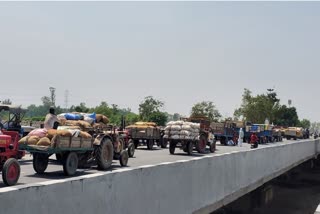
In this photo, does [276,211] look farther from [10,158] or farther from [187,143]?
[10,158]

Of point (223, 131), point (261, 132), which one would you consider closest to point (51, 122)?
point (223, 131)

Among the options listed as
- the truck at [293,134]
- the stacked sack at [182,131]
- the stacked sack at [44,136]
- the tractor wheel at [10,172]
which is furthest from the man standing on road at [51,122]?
the truck at [293,134]

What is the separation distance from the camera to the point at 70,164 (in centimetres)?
1401

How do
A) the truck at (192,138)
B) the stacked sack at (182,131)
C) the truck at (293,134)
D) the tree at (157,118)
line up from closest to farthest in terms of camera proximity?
the stacked sack at (182,131), the truck at (192,138), the truck at (293,134), the tree at (157,118)

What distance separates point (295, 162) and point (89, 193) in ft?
80.6

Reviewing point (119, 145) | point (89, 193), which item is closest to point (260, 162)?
point (119, 145)

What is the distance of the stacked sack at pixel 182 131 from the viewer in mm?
24859

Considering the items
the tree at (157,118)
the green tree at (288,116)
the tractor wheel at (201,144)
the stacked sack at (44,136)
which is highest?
the green tree at (288,116)

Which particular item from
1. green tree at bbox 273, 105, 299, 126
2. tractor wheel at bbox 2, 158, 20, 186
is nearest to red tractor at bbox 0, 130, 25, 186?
tractor wheel at bbox 2, 158, 20, 186

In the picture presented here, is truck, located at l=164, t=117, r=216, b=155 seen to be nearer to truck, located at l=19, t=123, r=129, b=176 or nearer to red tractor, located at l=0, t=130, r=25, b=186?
truck, located at l=19, t=123, r=129, b=176

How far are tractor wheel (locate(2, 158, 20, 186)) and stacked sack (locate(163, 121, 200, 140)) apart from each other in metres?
14.2

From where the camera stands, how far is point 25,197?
533 centimetres

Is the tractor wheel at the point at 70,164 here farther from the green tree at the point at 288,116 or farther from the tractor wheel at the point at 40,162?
the green tree at the point at 288,116

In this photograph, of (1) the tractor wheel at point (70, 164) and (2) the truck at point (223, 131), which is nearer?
(1) the tractor wheel at point (70, 164)
